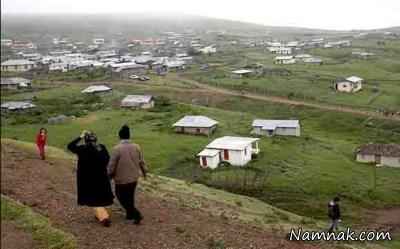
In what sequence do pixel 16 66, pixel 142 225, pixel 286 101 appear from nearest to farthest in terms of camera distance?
pixel 142 225, pixel 286 101, pixel 16 66

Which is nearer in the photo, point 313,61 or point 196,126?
point 196,126

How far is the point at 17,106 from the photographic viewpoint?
4231 centimetres

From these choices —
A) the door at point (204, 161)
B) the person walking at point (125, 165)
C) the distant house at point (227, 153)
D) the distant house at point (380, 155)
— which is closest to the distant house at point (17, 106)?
the distant house at point (227, 153)

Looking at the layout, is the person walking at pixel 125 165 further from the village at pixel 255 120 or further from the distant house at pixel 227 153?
the distant house at pixel 227 153

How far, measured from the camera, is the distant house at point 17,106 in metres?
41.9

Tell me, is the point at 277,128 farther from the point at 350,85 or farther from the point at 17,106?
the point at 17,106

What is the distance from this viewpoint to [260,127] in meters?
33.7

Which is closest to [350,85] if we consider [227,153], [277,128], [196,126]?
[277,128]

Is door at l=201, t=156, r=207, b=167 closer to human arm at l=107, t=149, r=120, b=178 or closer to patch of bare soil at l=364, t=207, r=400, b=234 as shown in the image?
patch of bare soil at l=364, t=207, r=400, b=234

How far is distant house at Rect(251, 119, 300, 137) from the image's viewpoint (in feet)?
110

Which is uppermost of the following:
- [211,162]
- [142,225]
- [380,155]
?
[142,225]

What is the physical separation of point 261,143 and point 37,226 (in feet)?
79.9

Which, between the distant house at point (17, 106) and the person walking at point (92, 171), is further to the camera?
the distant house at point (17, 106)

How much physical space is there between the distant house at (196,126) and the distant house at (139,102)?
8.76 metres
